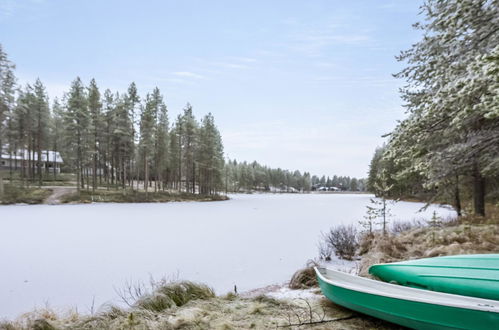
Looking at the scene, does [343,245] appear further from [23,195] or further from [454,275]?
[23,195]

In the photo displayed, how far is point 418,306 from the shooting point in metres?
2.69

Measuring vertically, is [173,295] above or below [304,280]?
above

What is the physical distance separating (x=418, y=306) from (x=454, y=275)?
3.25 feet

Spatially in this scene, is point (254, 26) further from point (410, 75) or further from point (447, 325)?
point (447, 325)

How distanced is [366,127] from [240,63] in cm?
961

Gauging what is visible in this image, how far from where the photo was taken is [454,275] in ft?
10.8

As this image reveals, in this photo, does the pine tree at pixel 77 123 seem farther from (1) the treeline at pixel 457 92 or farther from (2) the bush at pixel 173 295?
(1) the treeline at pixel 457 92

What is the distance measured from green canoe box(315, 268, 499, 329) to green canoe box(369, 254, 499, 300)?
0.17 metres

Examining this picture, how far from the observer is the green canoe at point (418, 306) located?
2348 mm

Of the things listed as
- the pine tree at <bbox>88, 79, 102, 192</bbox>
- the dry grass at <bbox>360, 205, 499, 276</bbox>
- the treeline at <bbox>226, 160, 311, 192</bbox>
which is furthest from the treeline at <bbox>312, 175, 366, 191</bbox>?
the dry grass at <bbox>360, 205, 499, 276</bbox>

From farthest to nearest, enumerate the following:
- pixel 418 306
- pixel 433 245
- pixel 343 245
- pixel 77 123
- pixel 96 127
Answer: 1. pixel 96 127
2. pixel 77 123
3. pixel 343 245
4. pixel 433 245
5. pixel 418 306

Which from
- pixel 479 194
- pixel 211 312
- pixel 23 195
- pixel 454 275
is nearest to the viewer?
pixel 454 275

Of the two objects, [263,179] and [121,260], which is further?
[263,179]

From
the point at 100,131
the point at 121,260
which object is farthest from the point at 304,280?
the point at 100,131
